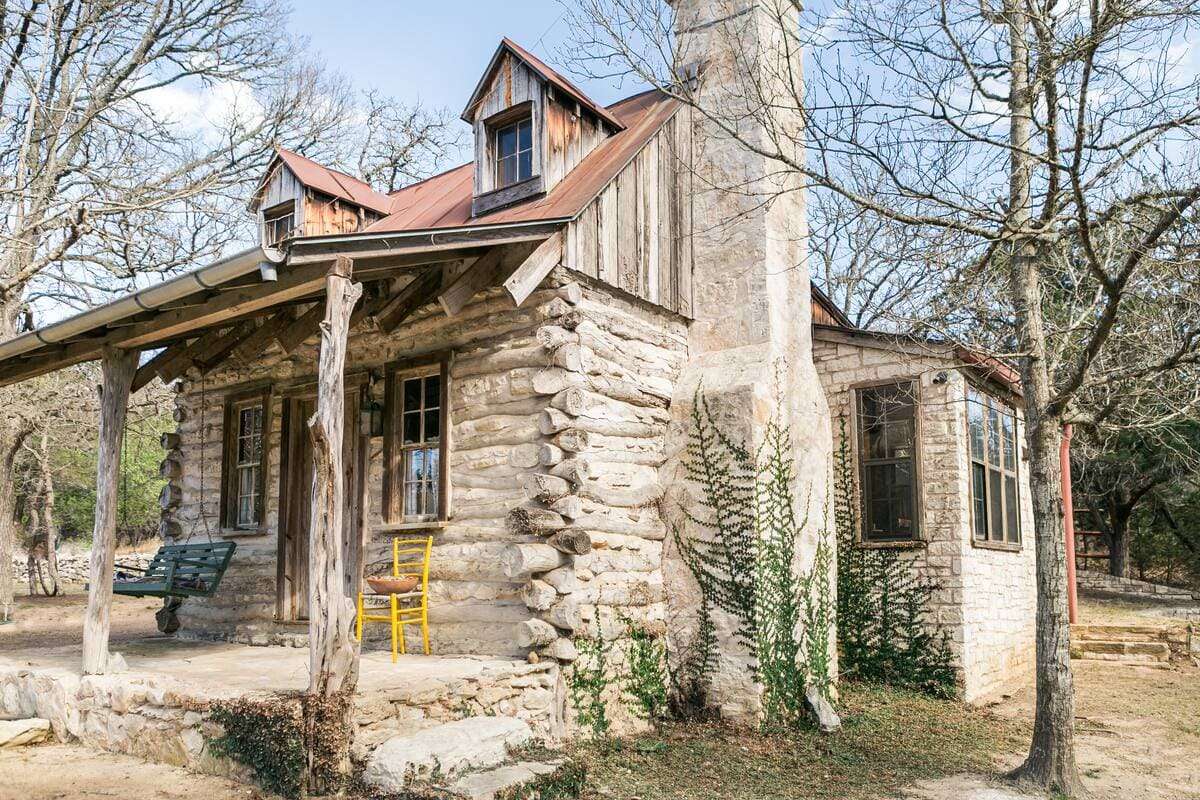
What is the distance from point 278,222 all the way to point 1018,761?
9.26 meters

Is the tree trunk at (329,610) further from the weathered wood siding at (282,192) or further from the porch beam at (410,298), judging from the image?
the weathered wood siding at (282,192)

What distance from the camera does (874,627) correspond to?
9.56 m

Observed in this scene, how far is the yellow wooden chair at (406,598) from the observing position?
7.26m

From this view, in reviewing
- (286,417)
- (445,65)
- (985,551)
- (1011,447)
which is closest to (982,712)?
(985,551)

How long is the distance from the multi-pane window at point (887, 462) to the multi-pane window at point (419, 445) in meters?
4.60

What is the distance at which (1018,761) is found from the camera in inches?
278

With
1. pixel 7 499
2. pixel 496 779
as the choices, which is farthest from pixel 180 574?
pixel 7 499

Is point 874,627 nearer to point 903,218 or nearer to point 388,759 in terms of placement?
point 903,218

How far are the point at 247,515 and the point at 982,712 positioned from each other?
786 centimetres

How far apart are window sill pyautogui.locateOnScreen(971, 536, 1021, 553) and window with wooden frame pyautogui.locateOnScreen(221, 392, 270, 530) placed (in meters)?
7.67

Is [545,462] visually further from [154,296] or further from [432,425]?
[154,296]

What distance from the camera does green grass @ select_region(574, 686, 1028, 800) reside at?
6.20 metres

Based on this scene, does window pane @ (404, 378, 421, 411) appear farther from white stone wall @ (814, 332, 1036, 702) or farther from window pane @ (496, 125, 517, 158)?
white stone wall @ (814, 332, 1036, 702)

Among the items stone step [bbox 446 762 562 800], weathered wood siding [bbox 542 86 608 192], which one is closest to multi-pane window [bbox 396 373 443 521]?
weathered wood siding [bbox 542 86 608 192]
